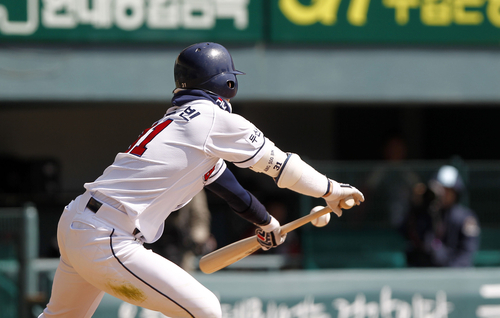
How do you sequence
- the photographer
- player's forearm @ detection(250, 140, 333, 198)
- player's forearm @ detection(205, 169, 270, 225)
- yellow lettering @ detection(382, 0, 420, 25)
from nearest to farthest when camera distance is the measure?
1. player's forearm @ detection(250, 140, 333, 198)
2. player's forearm @ detection(205, 169, 270, 225)
3. the photographer
4. yellow lettering @ detection(382, 0, 420, 25)

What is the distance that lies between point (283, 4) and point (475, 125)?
12.9 feet

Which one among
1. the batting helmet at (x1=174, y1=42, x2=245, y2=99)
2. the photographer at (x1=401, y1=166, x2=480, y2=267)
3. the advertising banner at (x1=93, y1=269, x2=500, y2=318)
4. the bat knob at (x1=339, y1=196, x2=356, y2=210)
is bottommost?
the advertising banner at (x1=93, y1=269, x2=500, y2=318)

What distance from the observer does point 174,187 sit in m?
2.96

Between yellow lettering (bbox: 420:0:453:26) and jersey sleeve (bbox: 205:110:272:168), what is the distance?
5839 mm

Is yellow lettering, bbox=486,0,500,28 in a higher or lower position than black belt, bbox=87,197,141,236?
higher

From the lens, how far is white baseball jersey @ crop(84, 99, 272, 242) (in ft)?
9.44

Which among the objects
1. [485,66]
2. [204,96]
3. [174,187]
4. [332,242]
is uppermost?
[204,96]

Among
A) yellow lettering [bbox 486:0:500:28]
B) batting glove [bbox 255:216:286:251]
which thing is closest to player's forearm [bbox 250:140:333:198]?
batting glove [bbox 255:216:286:251]

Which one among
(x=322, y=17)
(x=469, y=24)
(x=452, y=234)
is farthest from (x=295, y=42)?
(x=452, y=234)

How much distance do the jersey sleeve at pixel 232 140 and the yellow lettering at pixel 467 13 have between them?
6.06 meters

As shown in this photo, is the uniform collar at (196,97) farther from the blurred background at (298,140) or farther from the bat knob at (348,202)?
the blurred background at (298,140)

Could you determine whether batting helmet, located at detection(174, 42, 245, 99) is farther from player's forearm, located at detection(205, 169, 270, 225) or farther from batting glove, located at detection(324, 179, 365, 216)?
batting glove, located at detection(324, 179, 365, 216)

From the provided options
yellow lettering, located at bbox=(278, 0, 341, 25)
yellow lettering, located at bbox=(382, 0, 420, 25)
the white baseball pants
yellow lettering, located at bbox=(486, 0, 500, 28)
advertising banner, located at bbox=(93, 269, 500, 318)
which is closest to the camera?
the white baseball pants

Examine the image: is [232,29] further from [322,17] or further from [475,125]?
[475,125]
